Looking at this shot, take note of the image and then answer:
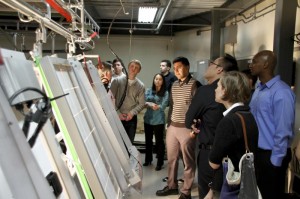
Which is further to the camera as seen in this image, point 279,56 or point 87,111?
point 279,56

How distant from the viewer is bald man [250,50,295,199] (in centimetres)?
226

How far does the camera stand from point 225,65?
7.97 feet

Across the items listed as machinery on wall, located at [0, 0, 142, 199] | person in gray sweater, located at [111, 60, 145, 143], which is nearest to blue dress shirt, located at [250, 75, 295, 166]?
machinery on wall, located at [0, 0, 142, 199]

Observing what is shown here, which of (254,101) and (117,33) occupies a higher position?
(117,33)

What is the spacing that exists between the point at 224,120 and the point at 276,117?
76 cm

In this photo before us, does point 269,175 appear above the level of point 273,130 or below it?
below

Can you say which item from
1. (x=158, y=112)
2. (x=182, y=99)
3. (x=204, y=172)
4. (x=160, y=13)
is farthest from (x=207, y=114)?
(x=160, y=13)

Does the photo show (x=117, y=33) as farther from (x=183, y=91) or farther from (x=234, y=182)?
(x=234, y=182)

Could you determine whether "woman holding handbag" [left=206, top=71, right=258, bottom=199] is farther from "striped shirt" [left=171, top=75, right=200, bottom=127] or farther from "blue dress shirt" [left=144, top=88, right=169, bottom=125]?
"blue dress shirt" [left=144, top=88, right=169, bottom=125]

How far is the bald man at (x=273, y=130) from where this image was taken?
7.41 feet

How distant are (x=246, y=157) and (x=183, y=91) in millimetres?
1610

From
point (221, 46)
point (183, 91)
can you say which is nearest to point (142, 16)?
point (221, 46)

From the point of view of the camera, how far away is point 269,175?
2.27 meters

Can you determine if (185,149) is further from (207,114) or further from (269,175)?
(269,175)
